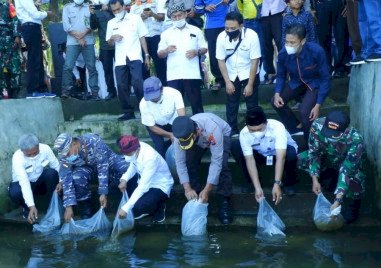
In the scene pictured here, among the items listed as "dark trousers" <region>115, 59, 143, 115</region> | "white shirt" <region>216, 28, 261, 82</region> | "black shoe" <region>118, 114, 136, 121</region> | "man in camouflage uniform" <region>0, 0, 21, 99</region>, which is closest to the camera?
"white shirt" <region>216, 28, 261, 82</region>

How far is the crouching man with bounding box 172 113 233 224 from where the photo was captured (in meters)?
7.52

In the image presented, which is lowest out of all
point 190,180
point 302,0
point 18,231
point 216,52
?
point 18,231

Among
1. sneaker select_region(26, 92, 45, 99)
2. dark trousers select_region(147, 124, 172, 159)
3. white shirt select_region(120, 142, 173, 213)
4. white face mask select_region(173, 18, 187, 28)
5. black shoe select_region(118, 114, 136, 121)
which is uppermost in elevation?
white face mask select_region(173, 18, 187, 28)

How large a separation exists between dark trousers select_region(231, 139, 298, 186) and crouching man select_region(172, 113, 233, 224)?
0.59 ft

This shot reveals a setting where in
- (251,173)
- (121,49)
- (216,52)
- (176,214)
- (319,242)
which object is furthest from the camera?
(121,49)

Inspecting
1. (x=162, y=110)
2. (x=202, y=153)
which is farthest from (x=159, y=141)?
(x=202, y=153)

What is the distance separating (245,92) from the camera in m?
8.88

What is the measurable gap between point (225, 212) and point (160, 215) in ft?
2.76

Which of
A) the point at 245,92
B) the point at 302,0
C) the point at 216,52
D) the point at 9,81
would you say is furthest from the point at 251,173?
the point at 9,81

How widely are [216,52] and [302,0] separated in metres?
1.34

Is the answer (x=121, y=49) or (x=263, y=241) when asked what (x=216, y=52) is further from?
(x=263, y=241)

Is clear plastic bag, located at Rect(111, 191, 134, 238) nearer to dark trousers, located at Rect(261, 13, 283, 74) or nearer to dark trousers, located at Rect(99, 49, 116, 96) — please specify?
dark trousers, located at Rect(99, 49, 116, 96)

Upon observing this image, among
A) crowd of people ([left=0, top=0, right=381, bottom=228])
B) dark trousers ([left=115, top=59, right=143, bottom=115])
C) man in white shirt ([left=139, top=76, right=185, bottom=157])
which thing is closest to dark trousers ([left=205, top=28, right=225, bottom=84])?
crowd of people ([left=0, top=0, right=381, bottom=228])

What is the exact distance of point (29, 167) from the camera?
29.4 feet
